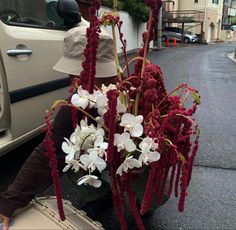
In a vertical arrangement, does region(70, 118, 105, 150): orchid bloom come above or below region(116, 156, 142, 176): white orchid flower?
above

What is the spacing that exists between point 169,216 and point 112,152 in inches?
51.8

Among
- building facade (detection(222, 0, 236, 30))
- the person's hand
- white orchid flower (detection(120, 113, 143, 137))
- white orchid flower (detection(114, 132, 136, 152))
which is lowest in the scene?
building facade (detection(222, 0, 236, 30))

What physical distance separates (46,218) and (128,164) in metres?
0.53

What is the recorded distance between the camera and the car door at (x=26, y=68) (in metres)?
2.62

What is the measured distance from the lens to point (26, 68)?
2.75 m

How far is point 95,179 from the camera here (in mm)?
1521

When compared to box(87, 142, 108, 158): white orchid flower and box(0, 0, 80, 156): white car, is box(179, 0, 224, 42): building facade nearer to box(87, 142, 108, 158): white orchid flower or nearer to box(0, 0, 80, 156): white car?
box(0, 0, 80, 156): white car

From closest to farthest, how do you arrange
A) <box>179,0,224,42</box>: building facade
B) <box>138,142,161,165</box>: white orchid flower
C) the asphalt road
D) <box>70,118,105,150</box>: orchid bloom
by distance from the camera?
1. <box>138,142,161,165</box>: white orchid flower
2. <box>70,118,105,150</box>: orchid bloom
3. the asphalt road
4. <box>179,0,224,42</box>: building facade

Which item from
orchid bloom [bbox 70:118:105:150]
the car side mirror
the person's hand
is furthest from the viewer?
the car side mirror

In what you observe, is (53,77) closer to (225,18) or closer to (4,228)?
(4,228)

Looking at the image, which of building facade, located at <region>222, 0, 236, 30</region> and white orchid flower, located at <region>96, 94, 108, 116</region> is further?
building facade, located at <region>222, 0, 236, 30</region>

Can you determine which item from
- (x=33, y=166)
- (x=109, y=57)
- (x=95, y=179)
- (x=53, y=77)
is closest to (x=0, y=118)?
(x=53, y=77)

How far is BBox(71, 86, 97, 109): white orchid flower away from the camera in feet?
5.04

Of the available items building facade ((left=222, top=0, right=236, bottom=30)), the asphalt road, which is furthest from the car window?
building facade ((left=222, top=0, right=236, bottom=30))
